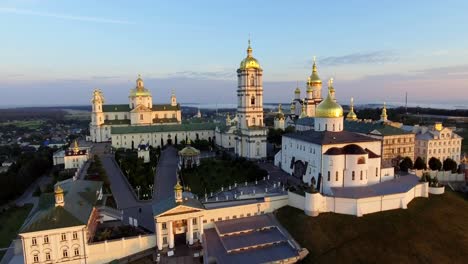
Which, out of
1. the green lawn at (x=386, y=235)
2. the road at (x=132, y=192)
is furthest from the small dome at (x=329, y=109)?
the road at (x=132, y=192)

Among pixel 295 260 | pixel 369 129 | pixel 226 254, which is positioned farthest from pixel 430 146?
pixel 226 254

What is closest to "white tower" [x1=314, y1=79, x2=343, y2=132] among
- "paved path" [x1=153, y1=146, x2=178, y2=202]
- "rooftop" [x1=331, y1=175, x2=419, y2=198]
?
"rooftop" [x1=331, y1=175, x2=419, y2=198]

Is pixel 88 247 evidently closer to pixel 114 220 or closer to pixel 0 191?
pixel 114 220

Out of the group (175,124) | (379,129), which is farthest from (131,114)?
(379,129)

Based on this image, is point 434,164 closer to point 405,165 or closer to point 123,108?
point 405,165

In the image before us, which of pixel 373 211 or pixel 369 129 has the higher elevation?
pixel 369 129

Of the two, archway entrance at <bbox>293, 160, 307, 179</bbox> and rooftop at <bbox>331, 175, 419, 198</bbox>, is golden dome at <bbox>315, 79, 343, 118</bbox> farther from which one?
rooftop at <bbox>331, 175, 419, 198</bbox>
